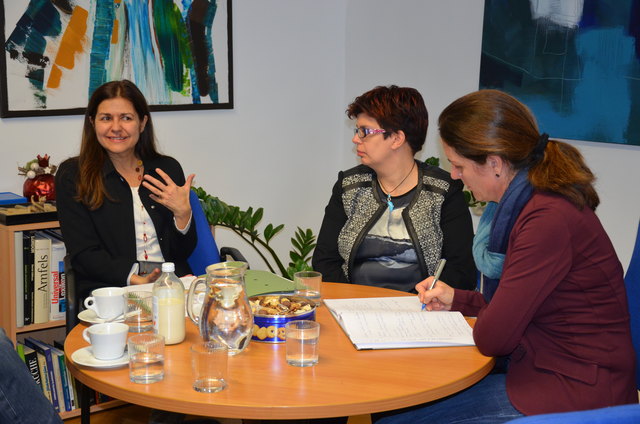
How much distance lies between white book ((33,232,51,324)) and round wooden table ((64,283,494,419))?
1228 mm

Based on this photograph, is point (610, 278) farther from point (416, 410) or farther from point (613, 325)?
point (416, 410)

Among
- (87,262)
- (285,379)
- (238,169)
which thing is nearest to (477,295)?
(285,379)

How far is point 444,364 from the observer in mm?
1810

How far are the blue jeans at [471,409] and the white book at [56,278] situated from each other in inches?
65.2

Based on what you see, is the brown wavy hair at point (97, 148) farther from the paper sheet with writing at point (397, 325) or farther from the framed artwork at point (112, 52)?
the paper sheet with writing at point (397, 325)

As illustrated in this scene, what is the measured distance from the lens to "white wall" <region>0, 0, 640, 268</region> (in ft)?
12.9

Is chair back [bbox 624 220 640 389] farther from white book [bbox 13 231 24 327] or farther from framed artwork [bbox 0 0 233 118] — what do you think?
framed artwork [bbox 0 0 233 118]

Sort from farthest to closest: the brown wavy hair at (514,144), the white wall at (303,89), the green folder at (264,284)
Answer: the white wall at (303,89)
the green folder at (264,284)
the brown wavy hair at (514,144)

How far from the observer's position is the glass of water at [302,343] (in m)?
1.77

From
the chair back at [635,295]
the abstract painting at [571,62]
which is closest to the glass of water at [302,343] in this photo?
the chair back at [635,295]

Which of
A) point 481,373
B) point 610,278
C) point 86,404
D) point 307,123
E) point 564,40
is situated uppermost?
point 564,40

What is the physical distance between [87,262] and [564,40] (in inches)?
88.2

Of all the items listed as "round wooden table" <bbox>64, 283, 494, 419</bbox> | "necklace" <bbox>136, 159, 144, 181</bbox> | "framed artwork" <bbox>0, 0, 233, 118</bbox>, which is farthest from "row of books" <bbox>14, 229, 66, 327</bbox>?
"round wooden table" <bbox>64, 283, 494, 419</bbox>

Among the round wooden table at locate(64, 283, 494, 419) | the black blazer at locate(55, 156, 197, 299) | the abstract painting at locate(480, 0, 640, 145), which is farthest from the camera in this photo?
the abstract painting at locate(480, 0, 640, 145)
